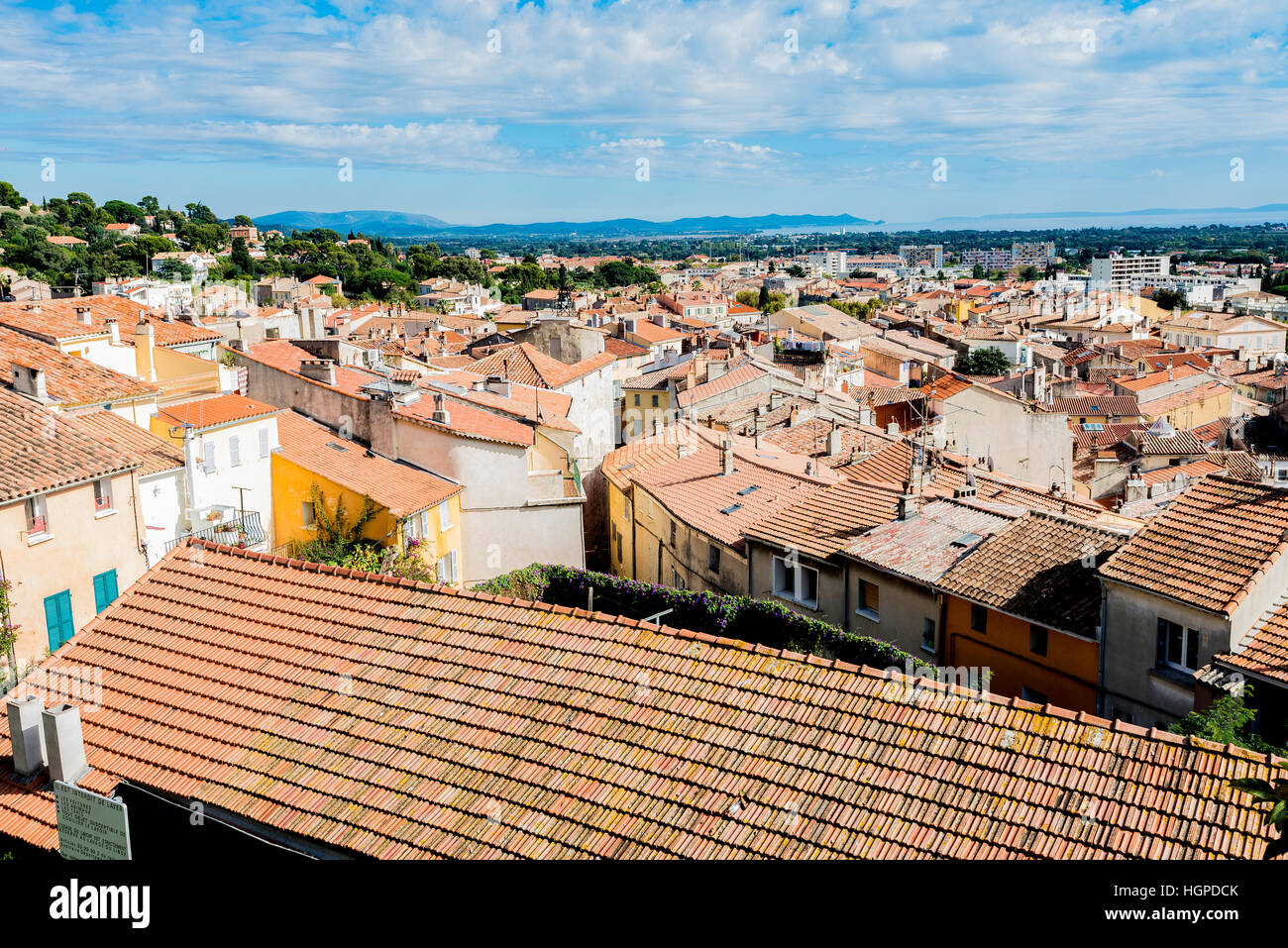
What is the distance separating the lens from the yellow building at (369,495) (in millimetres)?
23031

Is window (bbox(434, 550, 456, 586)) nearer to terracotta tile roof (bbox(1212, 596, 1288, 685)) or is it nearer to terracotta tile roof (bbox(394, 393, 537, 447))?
terracotta tile roof (bbox(394, 393, 537, 447))

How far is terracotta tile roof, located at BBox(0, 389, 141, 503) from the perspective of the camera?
18.5 meters

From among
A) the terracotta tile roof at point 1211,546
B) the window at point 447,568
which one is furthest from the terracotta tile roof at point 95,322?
the terracotta tile roof at point 1211,546

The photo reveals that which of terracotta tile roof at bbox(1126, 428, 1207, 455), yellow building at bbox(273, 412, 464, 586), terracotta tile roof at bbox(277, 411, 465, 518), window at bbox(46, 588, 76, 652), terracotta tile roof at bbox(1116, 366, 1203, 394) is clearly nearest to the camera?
window at bbox(46, 588, 76, 652)

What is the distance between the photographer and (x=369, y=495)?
75.7 ft

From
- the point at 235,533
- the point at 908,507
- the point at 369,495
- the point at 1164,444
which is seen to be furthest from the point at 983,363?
the point at 235,533

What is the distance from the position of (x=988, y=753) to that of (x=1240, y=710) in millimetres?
5595

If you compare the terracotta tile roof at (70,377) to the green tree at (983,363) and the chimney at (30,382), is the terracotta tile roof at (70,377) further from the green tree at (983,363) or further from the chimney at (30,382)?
the green tree at (983,363)

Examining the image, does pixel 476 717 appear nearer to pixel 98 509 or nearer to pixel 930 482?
pixel 98 509

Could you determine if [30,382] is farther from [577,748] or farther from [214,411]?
[577,748]

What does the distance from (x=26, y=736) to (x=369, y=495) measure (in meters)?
13.4

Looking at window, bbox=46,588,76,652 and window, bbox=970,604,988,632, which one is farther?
window, bbox=46,588,76,652

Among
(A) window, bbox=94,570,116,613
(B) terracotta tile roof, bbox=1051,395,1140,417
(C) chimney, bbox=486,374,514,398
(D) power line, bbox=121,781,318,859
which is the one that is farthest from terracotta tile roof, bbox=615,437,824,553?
(B) terracotta tile roof, bbox=1051,395,1140,417

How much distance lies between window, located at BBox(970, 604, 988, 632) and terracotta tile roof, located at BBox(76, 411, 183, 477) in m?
15.0
